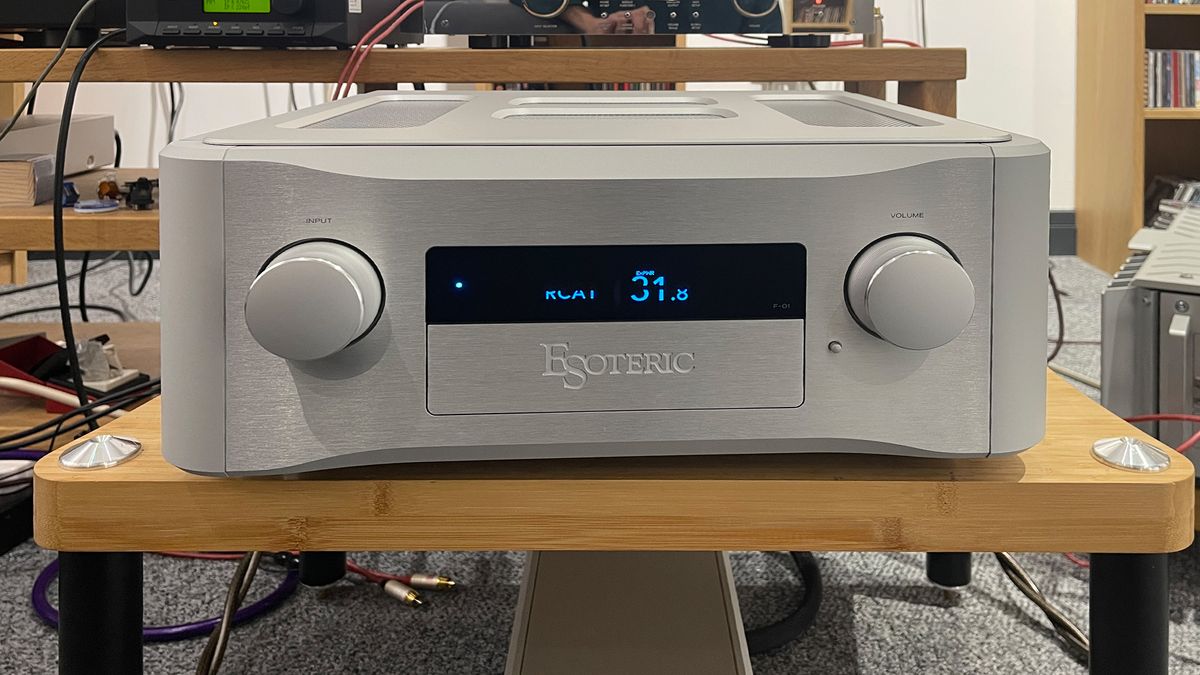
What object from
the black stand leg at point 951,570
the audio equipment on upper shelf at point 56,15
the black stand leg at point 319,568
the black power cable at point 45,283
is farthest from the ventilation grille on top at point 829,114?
the black power cable at point 45,283

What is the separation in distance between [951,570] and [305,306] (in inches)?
33.7

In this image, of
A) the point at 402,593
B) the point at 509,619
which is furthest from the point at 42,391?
the point at 509,619

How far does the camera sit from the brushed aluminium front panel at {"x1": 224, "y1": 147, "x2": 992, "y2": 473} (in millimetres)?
478

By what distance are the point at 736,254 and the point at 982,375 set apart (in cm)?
12

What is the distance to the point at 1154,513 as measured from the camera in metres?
0.52

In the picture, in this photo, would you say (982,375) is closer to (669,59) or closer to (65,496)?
(65,496)

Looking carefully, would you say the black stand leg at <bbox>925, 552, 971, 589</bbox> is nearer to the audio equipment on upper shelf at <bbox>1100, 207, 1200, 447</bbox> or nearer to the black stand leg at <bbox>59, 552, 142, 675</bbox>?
the audio equipment on upper shelf at <bbox>1100, 207, 1200, 447</bbox>

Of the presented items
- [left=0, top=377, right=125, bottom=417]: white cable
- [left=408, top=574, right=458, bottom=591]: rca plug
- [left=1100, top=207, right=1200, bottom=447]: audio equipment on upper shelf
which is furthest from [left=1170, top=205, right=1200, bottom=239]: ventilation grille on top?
[left=0, top=377, right=125, bottom=417]: white cable

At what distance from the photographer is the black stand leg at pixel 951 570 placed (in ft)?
3.72

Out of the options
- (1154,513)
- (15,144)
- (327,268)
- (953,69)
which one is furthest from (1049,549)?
(15,144)

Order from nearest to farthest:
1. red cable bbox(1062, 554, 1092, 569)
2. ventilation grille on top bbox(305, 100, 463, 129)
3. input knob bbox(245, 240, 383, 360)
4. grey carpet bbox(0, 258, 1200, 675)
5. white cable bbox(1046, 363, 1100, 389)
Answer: input knob bbox(245, 240, 383, 360) → ventilation grille on top bbox(305, 100, 463, 129) → grey carpet bbox(0, 258, 1200, 675) → red cable bbox(1062, 554, 1092, 569) → white cable bbox(1046, 363, 1100, 389)

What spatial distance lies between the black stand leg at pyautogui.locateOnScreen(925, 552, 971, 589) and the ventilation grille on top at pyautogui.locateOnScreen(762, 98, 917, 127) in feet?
1.72

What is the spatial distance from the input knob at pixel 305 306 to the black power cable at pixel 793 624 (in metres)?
0.58

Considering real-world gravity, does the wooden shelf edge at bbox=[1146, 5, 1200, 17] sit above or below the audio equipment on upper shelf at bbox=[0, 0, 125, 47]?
above
